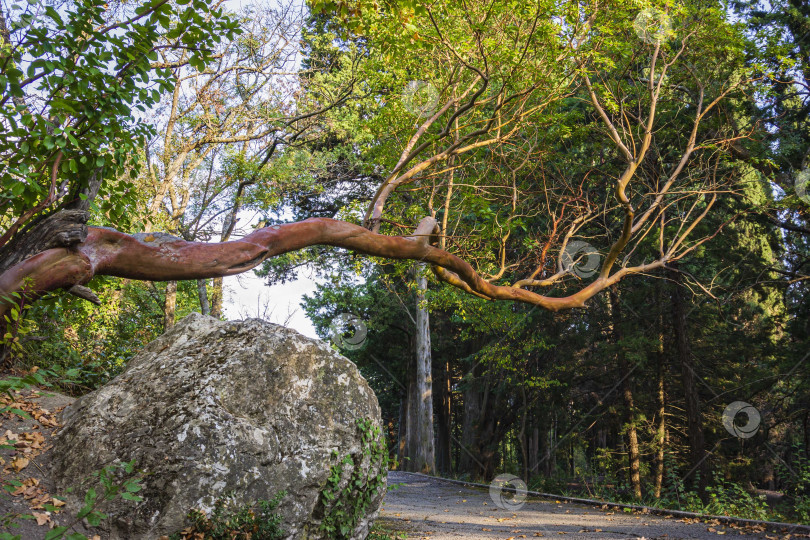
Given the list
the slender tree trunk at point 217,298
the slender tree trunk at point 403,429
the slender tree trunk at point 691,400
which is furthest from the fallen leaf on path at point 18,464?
the slender tree trunk at point 403,429

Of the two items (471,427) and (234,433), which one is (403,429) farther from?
(234,433)

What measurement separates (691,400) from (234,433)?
12.6 meters

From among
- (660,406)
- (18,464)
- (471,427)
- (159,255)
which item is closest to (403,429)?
(471,427)

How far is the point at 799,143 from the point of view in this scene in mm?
13133

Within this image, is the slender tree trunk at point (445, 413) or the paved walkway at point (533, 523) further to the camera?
the slender tree trunk at point (445, 413)

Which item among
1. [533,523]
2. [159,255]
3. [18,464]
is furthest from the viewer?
[533,523]

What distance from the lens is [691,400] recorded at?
48.1 feet

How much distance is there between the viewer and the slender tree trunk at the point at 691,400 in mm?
14039

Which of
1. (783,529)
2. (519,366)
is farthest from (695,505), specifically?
(519,366)

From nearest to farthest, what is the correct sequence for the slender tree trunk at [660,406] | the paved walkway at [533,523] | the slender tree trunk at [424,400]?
the paved walkway at [533,523] < the slender tree trunk at [660,406] < the slender tree trunk at [424,400]

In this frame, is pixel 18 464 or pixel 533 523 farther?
pixel 533 523

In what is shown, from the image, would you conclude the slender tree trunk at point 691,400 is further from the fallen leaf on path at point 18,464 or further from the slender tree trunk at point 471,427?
the fallen leaf on path at point 18,464

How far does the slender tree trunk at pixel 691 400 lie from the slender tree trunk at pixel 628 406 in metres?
1.48

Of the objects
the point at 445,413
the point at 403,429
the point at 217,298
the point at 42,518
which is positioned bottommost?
the point at 42,518
